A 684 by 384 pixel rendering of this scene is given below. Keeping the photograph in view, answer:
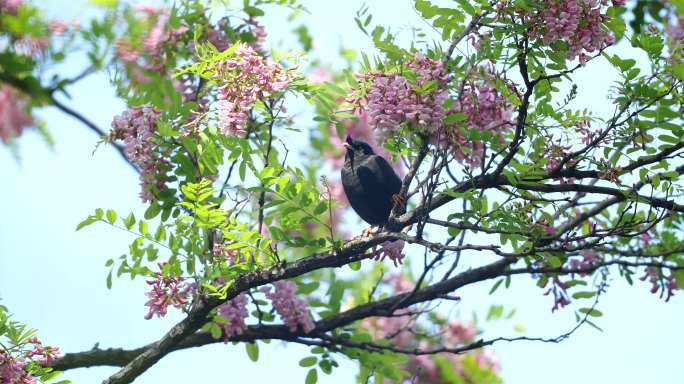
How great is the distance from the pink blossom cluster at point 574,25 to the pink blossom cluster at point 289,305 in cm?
216

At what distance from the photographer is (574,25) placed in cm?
423

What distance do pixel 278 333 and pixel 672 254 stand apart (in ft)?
8.12

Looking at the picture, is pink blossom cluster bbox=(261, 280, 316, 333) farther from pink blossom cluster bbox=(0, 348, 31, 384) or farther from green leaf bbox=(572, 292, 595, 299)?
green leaf bbox=(572, 292, 595, 299)

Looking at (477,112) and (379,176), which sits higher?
(379,176)

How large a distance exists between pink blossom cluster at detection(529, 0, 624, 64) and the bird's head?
206 cm

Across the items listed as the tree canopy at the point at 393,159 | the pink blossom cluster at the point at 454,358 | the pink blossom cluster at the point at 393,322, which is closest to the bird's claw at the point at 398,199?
the tree canopy at the point at 393,159

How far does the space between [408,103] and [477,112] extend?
601 millimetres

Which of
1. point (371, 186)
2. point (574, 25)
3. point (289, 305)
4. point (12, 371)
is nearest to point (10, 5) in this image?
point (12, 371)

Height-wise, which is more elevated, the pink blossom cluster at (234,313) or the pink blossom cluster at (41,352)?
the pink blossom cluster at (234,313)

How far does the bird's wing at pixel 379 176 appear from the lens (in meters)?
5.90

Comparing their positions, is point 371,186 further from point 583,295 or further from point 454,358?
point 454,358

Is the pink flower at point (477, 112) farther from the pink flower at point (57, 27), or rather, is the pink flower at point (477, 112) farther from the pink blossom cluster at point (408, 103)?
the pink flower at point (57, 27)

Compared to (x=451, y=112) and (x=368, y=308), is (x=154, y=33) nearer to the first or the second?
(x=451, y=112)

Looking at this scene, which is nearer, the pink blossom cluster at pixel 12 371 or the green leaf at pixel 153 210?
the pink blossom cluster at pixel 12 371
